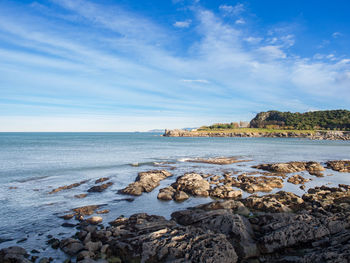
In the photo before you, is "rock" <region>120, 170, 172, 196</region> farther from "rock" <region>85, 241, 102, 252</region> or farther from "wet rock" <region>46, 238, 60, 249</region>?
"rock" <region>85, 241, 102, 252</region>

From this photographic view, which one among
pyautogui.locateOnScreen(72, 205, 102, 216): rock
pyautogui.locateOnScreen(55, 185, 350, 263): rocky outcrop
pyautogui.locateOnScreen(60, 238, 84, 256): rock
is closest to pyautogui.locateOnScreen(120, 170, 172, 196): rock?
pyautogui.locateOnScreen(72, 205, 102, 216): rock

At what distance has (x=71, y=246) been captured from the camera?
11.2 m

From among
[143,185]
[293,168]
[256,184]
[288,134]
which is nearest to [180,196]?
[143,185]

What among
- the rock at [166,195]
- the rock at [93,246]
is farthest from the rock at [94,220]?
the rock at [166,195]

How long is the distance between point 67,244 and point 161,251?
512 cm

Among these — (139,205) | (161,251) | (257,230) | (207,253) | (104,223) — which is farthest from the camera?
(139,205)

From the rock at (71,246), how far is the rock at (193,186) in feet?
37.7

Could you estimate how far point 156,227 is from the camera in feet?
41.0

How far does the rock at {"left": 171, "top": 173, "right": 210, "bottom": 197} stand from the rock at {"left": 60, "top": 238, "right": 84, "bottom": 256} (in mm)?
11492

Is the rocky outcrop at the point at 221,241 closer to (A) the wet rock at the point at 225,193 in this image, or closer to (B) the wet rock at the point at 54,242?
(B) the wet rock at the point at 54,242

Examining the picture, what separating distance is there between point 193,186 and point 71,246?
12.7m

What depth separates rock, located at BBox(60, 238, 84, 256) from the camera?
1101cm

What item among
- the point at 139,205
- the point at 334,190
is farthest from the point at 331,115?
the point at 139,205

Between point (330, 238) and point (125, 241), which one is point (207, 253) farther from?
point (330, 238)
